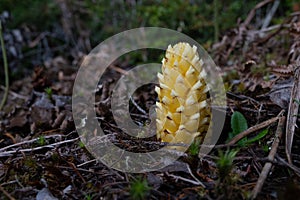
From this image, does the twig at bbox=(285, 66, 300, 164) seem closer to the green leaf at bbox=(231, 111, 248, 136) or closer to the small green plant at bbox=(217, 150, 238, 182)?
the green leaf at bbox=(231, 111, 248, 136)

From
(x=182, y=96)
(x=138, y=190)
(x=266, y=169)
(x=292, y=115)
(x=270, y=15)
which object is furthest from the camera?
(x=270, y=15)

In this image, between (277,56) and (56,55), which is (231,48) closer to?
(277,56)

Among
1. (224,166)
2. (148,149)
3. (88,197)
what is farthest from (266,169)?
(88,197)

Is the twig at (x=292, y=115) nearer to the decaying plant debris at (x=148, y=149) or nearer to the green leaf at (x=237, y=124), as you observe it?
the decaying plant debris at (x=148, y=149)

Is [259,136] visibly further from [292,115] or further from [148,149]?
[148,149]

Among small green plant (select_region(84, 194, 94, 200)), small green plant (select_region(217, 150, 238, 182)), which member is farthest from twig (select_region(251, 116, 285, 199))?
small green plant (select_region(84, 194, 94, 200))

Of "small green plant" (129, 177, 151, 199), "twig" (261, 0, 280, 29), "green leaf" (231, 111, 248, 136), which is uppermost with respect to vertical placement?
"twig" (261, 0, 280, 29)

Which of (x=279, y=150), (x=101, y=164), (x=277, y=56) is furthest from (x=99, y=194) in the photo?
(x=277, y=56)
